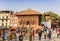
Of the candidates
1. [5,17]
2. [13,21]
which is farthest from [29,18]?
[5,17]

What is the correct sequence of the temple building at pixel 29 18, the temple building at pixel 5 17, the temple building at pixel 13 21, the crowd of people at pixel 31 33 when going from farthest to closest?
the temple building at pixel 5 17
the temple building at pixel 13 21
the temple building at pixel 29 18
the crowd of people at pixel 31 33

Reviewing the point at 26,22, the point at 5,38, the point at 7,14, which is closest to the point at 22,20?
the point at 26,22

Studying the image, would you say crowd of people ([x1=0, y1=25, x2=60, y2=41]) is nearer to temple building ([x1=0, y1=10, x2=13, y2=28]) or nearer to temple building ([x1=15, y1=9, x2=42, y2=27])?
temple building ([x1=15, y1=9, x2=42, y2=27])

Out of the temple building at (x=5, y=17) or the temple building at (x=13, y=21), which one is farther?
the temple building at (x=5, y=17)

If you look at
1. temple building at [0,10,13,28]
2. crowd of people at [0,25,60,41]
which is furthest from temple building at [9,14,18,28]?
crowd of people at [0,25,60,41]

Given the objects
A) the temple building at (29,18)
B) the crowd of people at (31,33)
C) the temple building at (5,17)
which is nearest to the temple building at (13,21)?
the temple building at (29,18)

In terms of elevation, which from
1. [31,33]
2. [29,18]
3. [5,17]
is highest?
[31,33]

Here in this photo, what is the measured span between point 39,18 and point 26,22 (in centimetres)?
523

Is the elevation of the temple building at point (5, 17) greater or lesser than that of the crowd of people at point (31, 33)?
lesser

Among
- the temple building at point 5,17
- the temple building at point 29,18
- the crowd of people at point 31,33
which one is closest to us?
the crowd of people at point 31,33

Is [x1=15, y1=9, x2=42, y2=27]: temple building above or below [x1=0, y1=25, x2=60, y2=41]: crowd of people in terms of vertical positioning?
below

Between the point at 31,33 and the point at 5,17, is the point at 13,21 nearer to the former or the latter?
the point at 5,17

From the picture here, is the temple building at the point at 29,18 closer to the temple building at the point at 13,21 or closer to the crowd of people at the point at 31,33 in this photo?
the temple building at the point at 13,21

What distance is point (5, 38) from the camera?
2458cm
